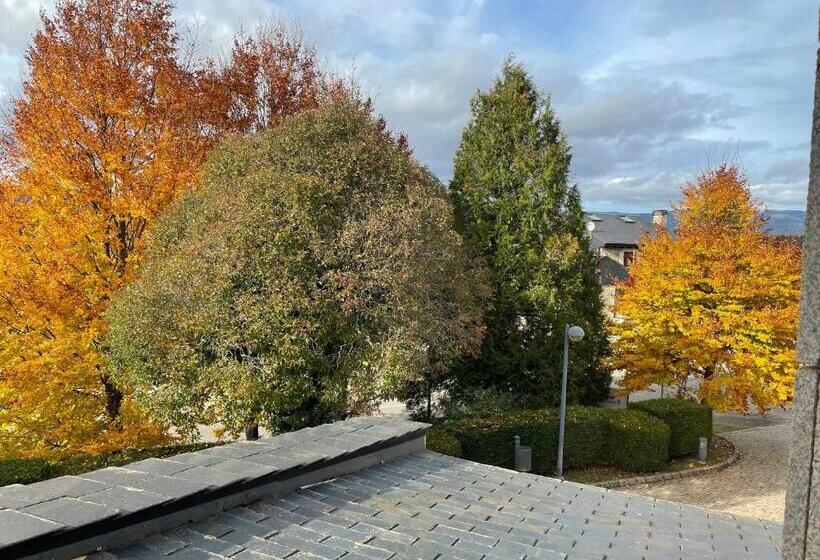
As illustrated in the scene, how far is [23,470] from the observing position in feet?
32.9

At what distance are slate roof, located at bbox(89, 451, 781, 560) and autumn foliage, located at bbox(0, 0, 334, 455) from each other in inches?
338

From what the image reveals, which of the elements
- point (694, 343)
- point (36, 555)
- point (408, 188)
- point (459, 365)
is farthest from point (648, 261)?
point (36, 555)

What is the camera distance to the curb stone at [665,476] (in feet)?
51.8

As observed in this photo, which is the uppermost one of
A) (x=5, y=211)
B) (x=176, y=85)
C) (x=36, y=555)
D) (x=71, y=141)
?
(x=176, y=85)

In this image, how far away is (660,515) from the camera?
6.07 meters

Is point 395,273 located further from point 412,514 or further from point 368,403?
point 412,514

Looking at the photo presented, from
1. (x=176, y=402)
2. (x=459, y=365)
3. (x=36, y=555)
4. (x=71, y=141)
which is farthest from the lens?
(x=459, y=365)

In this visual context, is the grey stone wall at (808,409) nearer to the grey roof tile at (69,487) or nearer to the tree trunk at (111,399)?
the grey roof tile at (69,487)

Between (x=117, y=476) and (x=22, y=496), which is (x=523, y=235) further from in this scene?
(x=22, y=496)

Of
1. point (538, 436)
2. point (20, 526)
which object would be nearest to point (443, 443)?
point (538, 436)

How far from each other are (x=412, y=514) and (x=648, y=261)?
16.9m

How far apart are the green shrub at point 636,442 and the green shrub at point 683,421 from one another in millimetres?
943

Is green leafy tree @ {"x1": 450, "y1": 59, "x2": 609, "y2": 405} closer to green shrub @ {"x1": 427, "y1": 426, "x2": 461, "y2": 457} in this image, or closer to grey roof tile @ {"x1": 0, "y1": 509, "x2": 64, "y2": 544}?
green shrub @ {"x1": 427, "y1": 426, "x2": 461, "y2": 457}

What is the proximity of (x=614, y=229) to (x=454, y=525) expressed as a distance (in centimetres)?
5086
